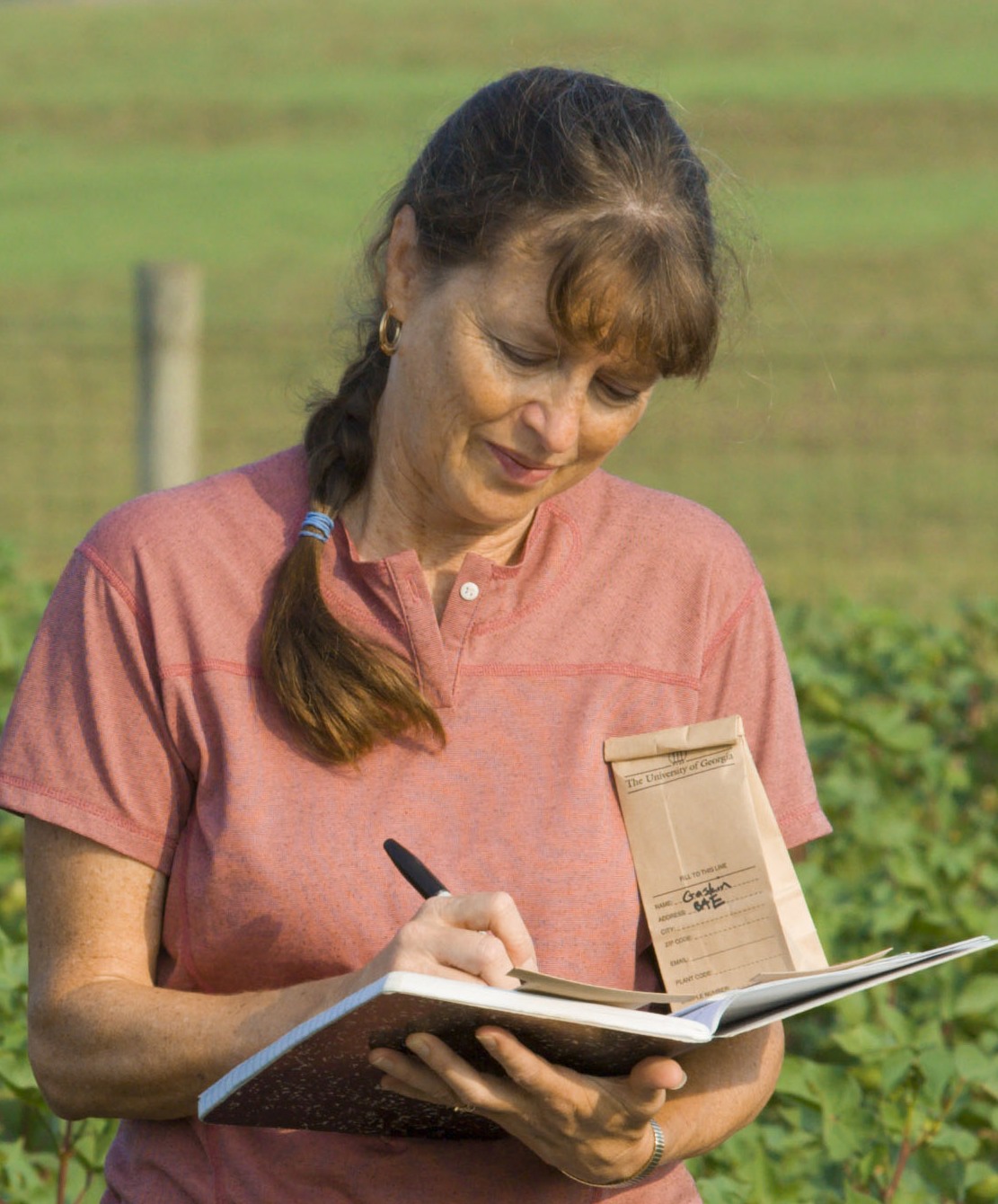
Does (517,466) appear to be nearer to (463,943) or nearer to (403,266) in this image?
(403,266)

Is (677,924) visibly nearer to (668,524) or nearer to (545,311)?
(668,524)

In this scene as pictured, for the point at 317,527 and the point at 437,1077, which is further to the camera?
the point at 317,527

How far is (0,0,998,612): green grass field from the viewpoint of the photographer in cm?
993

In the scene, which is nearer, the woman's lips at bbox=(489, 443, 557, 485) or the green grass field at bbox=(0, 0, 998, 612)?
the woman's lips at bbox=(489, 443, 557, 485)

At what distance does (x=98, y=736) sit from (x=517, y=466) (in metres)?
0.52

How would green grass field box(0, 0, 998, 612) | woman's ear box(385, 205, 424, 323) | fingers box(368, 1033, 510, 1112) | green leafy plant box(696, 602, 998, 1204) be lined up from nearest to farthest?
1. fingers box(368, 1033, 510, 1112)
2. woman's ear box(385, 205, 424, 323)
3. green leafy plant box(696, 602, 998, 1204)
4. green grass field box(0, 0, 998, 612)

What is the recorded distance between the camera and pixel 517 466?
2.13m

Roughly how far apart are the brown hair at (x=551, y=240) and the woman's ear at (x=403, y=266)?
2cm

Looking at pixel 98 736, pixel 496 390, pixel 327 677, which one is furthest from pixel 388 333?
pixel 98 736

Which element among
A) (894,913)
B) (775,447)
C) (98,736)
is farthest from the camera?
(775,447)

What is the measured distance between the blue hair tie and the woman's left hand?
61 cm

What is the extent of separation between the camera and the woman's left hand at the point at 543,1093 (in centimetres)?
179

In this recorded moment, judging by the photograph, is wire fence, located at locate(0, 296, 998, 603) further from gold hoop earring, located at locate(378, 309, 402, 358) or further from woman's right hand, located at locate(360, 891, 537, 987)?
woman's right hand, located at locate(360, 891, 537, 987)

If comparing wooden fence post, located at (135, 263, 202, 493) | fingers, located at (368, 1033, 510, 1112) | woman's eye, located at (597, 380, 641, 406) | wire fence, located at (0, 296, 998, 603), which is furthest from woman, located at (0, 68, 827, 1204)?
wire fence, located at (0, 296, 998, 603)
